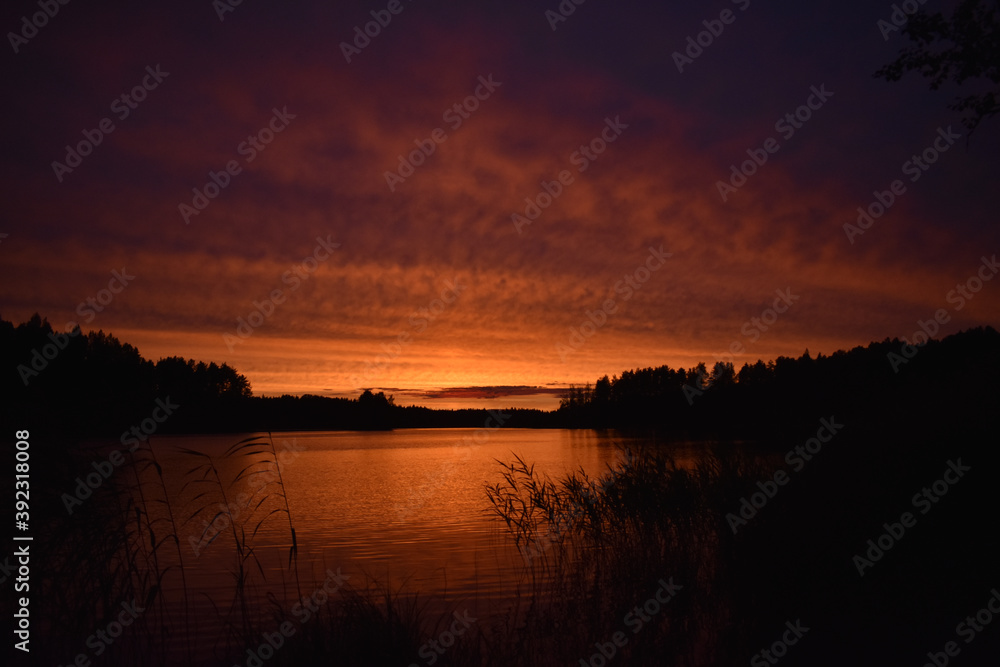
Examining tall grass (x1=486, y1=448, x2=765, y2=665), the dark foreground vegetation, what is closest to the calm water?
the dark foreground vegetation

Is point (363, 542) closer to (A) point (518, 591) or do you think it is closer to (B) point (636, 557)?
(A) point (518, 591)

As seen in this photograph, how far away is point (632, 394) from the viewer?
171125mm

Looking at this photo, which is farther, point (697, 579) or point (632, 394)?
point (632, 394)

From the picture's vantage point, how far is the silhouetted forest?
410 inches

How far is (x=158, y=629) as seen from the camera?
33.6 ft

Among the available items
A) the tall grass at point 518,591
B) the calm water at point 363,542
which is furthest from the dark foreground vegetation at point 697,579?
the calm water at point 363,542

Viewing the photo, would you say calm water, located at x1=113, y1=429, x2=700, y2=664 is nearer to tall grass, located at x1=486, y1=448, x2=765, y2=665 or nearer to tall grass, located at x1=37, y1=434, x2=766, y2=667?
tall grass, located at x1=37, y1=434, x2=766, y2=667

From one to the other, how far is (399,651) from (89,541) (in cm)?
620

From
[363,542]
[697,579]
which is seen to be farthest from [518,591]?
Answer: [363,542]

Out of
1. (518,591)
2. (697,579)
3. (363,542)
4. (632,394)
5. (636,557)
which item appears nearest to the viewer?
(697,579)

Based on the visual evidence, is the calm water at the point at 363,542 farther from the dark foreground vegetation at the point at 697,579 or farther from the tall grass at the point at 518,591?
the dark foreground vegetation at the point at 697,579

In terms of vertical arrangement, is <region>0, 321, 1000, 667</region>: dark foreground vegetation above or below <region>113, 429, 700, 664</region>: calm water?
above

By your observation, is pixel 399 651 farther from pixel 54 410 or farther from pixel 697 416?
pixel 697 416

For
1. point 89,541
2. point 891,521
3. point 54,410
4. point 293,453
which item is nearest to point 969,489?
point 891,521
